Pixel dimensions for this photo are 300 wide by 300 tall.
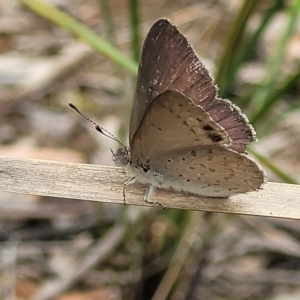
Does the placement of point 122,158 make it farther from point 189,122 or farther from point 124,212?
point 124,212

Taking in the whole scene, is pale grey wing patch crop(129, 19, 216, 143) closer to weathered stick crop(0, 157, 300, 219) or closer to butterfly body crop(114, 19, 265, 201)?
butterfly body crop(114, 19, 265, 201)

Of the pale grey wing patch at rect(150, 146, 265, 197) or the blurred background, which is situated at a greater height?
the pale grey wing patch at rect(150, 146, 265, 197)

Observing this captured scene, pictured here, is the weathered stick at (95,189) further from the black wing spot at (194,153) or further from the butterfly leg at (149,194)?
the black wing spot at (194,153)

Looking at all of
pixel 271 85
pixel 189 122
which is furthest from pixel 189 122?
pixel 271 85

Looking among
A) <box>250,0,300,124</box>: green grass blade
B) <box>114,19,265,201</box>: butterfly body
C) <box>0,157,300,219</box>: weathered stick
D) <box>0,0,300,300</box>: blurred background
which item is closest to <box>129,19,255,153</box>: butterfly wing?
<box>114,19,265,201</box>: butterfly body

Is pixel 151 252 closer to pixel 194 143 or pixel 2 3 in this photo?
pixel 194 143

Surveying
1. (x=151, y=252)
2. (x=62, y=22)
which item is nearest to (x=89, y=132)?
(x=151, y=252)
